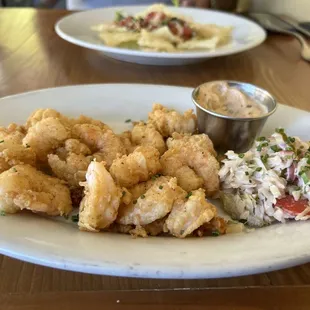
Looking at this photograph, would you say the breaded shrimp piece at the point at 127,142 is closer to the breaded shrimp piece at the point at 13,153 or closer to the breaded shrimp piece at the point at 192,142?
the breaded shrimp piece at the point at 192,142

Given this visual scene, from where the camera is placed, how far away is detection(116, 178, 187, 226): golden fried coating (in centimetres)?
111

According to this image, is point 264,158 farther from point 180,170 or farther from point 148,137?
point 148,137

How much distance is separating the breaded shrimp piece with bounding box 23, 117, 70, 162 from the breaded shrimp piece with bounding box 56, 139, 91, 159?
0.06ft

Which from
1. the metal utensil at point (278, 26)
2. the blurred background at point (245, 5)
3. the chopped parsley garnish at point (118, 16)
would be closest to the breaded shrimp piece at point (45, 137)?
the chopped parsley garnish at point (118, 16)

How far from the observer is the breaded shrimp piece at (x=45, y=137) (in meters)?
1.28

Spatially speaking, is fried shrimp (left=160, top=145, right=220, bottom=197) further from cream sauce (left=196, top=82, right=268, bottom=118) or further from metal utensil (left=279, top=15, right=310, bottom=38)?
metal utensil (left=279, top=15, right=310, bottom=38)

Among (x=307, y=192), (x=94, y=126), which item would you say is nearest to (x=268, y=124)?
(x=307, y=192)

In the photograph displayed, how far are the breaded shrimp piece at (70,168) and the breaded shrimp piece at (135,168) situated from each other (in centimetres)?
10

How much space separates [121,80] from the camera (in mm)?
2115

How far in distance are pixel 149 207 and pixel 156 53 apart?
3.64ft

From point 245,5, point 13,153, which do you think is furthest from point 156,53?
point 245,5

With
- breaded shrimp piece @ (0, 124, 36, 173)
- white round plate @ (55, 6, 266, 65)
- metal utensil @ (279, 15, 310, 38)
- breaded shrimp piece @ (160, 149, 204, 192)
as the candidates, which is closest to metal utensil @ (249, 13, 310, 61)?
metal utensil @ (279, 15, 310, 38)

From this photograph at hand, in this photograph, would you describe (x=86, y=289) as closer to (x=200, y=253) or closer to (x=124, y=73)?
(x=200, y=253)

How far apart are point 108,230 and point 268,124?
867mm
